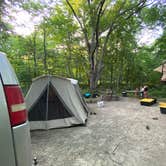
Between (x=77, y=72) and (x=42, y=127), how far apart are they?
10509 mm

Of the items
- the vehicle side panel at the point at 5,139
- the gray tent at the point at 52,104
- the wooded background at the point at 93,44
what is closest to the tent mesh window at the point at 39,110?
the gray tent at the point at 52,104

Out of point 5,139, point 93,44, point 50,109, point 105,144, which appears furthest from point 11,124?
point 93,44

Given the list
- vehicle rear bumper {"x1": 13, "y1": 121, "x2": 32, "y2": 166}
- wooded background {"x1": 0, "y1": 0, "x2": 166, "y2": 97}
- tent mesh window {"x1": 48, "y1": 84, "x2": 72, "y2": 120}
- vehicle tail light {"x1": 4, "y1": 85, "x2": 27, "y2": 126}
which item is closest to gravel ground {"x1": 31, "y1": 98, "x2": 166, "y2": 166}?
tent mesh window {"x1": 48, "y1": 84, "x2": 72, "y2": 120}

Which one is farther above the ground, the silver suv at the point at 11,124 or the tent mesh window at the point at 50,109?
the silver suv at the point at 11,124

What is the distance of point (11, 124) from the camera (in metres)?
0.92

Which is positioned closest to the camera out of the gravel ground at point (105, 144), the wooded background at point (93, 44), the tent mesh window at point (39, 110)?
the gravel ground at point (105, 144)

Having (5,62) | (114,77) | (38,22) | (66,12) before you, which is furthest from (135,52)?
(5,62)

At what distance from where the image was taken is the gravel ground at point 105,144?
8.59 feet

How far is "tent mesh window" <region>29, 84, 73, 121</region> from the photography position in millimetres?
4301

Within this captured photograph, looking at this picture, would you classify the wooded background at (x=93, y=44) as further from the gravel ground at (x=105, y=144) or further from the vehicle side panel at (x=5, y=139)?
the vehicle side panel at (x=5, y=139)

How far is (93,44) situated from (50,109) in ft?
24.0

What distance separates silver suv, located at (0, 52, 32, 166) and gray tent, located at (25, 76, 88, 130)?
131 inches

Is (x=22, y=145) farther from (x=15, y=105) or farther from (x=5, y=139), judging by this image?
(x=15, y=105)

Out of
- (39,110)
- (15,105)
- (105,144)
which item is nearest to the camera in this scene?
(15,105)
